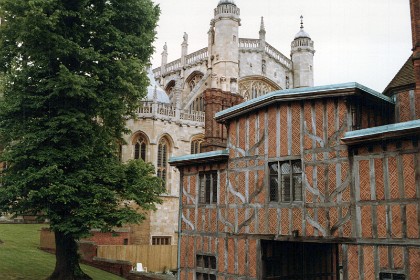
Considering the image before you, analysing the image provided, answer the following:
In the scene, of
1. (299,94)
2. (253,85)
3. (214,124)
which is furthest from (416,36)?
(253,85)

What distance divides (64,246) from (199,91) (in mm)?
24133

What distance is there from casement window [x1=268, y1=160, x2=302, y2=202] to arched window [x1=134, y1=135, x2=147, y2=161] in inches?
809

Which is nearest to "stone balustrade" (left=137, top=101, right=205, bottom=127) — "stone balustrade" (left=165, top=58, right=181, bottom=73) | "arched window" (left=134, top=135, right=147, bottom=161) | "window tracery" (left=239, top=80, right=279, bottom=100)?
"arched window" (left=134, top=135, right=147, bottom=161)

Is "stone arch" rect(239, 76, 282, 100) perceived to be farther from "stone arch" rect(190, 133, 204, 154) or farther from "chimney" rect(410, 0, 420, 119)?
"chimney" rect(410, 0, 420, 119)

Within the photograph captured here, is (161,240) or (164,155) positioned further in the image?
(164,155)

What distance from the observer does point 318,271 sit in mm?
15023

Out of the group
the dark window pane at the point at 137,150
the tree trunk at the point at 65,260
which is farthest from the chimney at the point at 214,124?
the dark window pane at the point at 137,150

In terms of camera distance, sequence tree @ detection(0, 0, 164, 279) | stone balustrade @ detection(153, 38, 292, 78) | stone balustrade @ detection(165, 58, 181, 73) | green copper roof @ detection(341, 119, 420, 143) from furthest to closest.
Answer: stone balustrade @ detection(165, 58, 181, 73), stone balustrade @ detection(153, 38, 292, 78), tree @ detection(0, 0, 164, 279), green copper roof @ detection(341, 119, 420, 143)

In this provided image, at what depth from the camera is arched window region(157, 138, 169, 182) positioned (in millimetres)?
33094

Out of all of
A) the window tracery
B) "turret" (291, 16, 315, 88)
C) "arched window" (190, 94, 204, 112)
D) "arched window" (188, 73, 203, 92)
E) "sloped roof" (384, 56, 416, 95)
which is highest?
"turret" (291, 16, 315, 88)

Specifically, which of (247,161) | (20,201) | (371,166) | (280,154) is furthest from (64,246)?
(371,166)

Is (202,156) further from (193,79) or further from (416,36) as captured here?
(193,79)

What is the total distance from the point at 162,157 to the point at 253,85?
42.0 feet

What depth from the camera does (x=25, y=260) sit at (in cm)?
1981
